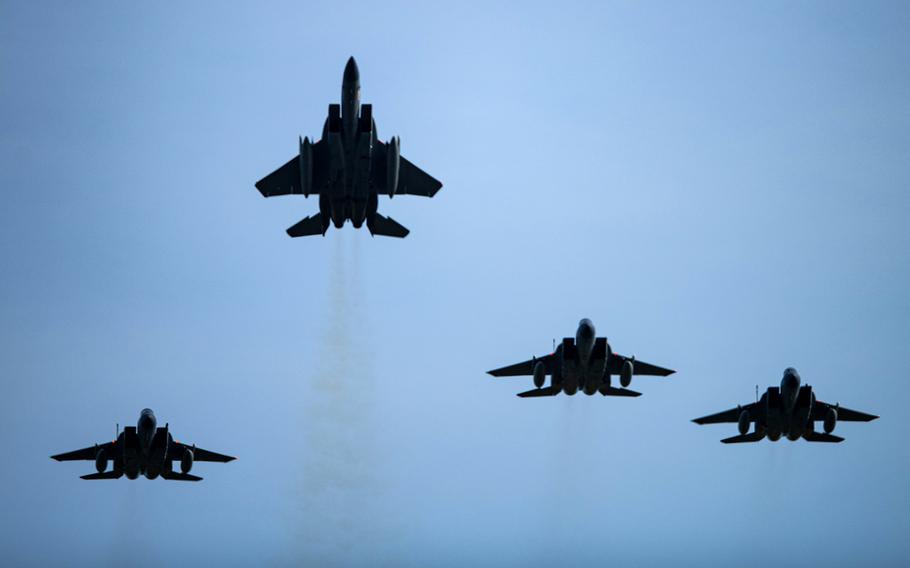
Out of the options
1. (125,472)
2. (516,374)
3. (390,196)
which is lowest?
(125,472)

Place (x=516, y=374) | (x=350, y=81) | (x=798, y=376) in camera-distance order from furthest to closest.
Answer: (x=516, y=374) → (x=798, y=376) → (x=350, y=81)

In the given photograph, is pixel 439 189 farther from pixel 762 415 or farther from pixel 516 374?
pixel 762 415

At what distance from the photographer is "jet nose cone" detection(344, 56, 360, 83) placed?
270 ft

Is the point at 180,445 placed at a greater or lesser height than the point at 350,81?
lesser

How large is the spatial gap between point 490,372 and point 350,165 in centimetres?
1692

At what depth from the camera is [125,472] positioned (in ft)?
305

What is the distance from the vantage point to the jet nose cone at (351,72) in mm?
82438

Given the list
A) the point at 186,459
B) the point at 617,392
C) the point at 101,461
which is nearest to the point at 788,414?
the point at 617,392

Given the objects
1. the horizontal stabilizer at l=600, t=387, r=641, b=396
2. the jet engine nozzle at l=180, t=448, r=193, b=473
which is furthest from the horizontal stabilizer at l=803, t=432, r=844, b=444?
the jet engine nozzle at l=180, t=448, r=193, b=473

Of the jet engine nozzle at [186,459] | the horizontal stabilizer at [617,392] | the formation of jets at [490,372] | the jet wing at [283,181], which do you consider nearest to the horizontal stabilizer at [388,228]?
the formation of jets at [490,372]

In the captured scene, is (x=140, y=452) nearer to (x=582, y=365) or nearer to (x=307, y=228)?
(x=307, y=228)

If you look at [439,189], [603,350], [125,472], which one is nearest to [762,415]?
[603,350]

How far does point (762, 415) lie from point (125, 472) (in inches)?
1481

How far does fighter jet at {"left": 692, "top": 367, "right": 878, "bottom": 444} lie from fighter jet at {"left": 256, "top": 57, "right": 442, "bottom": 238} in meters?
24.2
